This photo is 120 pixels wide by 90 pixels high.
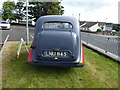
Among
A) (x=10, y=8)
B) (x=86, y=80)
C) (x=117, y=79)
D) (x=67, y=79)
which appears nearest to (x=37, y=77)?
(x=67, y=79)

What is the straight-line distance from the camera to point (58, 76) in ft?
12.6

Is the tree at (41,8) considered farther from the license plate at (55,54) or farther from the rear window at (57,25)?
the license plate at (55,54)

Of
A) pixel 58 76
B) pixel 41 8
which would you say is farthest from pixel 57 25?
pixel 41 8

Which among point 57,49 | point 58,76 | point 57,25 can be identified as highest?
point 57,25

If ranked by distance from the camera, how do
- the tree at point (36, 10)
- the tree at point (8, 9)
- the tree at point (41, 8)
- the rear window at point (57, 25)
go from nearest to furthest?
the rear window at point (57, 25) → the tree at point (41, 8) → the tree at point (36, 10) → the tree at point (8, 9)

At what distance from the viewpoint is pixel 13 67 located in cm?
445

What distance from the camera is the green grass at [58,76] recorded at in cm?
338

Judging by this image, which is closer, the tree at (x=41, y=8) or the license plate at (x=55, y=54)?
the license plate at (x=55, y=54)

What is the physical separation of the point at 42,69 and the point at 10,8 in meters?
43.6

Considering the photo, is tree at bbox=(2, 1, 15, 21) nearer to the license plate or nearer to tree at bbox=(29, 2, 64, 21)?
tree at bbox=(29, 2, 64, 21)

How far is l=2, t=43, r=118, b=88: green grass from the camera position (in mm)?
3385

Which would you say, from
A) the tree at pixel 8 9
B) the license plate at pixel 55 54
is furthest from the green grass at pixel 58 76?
the tree at pixel 8 9

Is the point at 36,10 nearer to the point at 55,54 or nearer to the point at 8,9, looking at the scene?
the point at 8,9

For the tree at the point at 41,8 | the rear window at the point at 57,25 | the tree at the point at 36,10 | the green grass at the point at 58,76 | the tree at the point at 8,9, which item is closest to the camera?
the green grass at the point at 58,76
